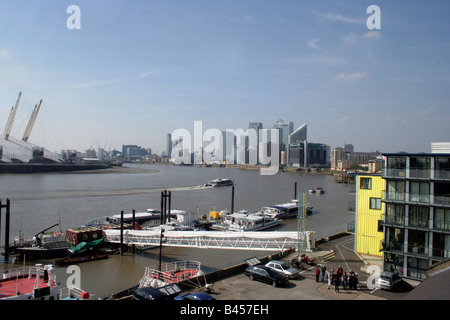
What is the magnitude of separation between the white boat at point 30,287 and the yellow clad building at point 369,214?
8.17m

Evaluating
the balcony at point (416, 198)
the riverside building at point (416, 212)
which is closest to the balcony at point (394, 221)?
the riverside building at point (416, 212)

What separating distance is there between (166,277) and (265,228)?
1048 centimetres

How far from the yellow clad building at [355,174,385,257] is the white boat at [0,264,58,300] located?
8.17 m

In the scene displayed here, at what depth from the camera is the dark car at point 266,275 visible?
7.05m

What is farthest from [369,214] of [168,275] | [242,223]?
[242,223]

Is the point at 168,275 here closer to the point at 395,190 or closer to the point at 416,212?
the point at 395,190

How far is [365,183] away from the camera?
10.1m

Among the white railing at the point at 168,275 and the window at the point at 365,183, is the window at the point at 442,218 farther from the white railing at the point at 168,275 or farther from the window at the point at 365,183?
the white railing at the point at 168,275

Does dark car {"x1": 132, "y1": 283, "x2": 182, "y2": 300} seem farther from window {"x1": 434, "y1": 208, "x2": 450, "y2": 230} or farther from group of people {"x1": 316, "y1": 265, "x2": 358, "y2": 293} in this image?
window {"x1": 434, "y1": 208, "x2": 450, "y2": 230}

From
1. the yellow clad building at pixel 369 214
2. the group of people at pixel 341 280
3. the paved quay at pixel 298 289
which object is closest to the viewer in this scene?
the paved quay at pixel 298 289

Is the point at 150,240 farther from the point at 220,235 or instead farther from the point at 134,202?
the point at 134,202

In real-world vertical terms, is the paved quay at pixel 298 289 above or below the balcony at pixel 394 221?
below

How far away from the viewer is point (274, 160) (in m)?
114

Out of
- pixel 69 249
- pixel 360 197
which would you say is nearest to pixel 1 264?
pixel 69 249
